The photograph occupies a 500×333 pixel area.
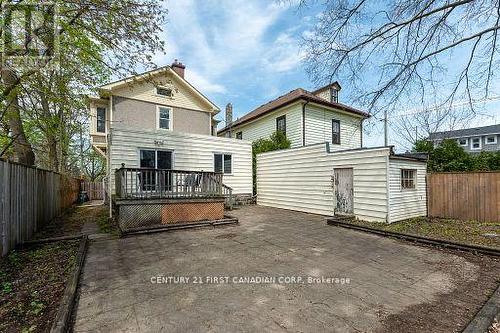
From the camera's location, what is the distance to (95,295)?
3.48 m

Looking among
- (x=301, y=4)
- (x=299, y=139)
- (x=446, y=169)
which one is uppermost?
(x=301, y=4)

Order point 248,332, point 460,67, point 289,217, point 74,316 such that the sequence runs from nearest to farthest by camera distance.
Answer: point 248,332 → point 74,316 → point 460,67 → point 289,217

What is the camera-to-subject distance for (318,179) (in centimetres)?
1099

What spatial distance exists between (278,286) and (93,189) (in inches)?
932

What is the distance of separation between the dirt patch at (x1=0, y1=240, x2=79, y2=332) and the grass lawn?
805cm

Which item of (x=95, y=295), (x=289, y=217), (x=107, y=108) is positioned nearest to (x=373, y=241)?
(x=289, y=217)

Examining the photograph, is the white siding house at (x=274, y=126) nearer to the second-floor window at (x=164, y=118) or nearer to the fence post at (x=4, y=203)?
the second-floor window at (x=164, y=118)

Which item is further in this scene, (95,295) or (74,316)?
(95,295)

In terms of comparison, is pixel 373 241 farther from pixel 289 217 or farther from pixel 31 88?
pixel 31 88

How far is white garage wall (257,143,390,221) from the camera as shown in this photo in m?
8.75

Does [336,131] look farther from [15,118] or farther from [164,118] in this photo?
[15,118]

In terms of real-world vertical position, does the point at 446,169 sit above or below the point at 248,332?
above

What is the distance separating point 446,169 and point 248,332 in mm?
14686

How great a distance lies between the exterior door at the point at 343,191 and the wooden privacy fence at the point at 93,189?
2009 centimetres
